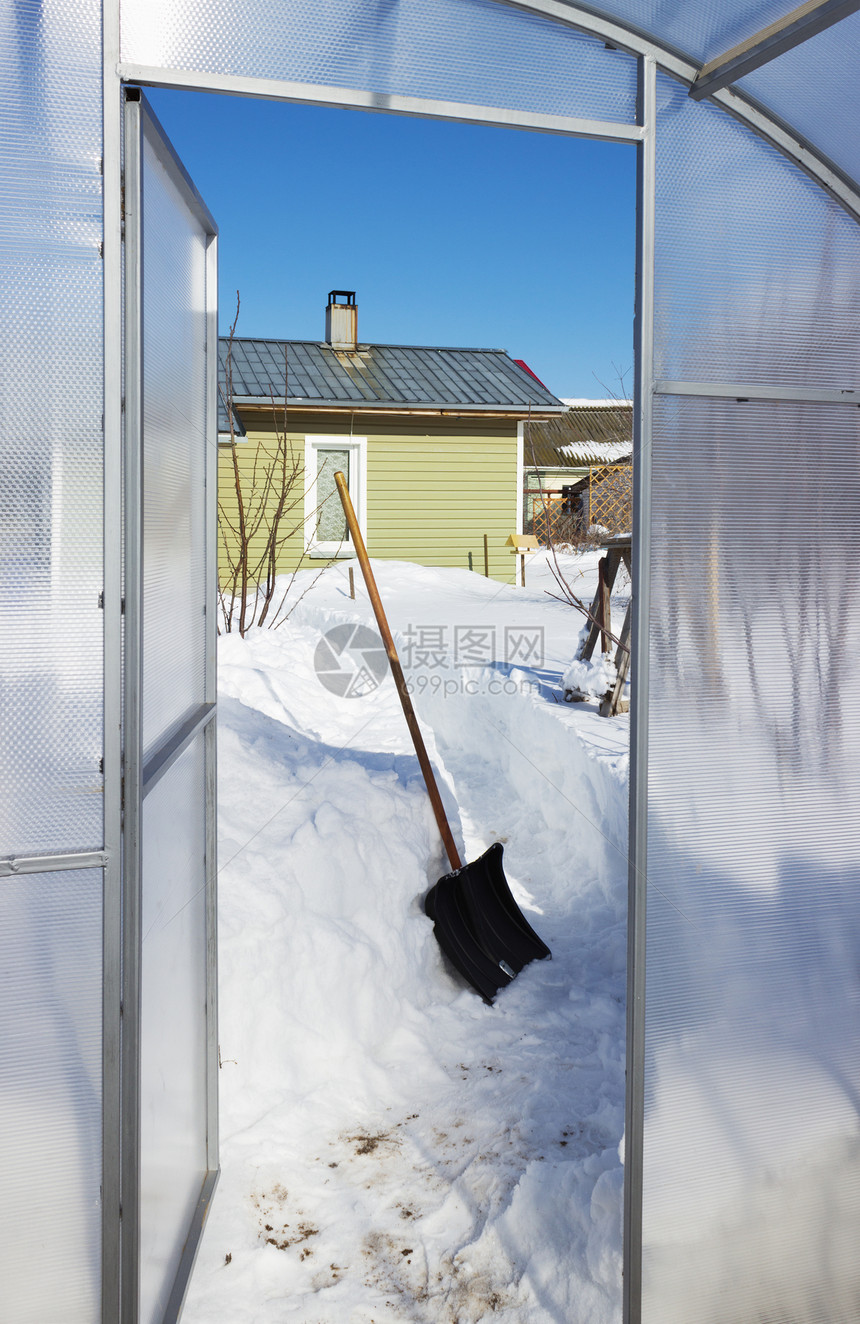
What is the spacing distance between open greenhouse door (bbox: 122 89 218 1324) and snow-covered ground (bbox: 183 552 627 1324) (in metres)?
0.33

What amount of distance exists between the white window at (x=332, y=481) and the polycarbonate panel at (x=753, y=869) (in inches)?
367

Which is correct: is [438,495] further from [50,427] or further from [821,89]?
[50,427]

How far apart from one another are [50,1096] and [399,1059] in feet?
6.41

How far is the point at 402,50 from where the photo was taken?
1.87m

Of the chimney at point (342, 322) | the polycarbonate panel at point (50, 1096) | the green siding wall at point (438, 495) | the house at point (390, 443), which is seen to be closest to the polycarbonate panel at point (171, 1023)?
the polycarbonate panel at point (50, 1096)

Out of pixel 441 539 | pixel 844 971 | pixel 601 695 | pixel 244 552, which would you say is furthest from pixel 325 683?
pixel 844 971

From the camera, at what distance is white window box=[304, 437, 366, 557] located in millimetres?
11195

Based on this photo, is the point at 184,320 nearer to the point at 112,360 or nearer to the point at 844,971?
the point at 112,360

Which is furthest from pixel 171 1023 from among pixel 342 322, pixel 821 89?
pixel 342 322

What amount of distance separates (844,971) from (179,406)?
6.68ft

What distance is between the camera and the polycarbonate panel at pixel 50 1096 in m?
1.67

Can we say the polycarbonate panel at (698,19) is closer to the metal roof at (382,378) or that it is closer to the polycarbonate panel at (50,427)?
the polycarbonate panel at (50,427)

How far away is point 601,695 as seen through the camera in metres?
6.99

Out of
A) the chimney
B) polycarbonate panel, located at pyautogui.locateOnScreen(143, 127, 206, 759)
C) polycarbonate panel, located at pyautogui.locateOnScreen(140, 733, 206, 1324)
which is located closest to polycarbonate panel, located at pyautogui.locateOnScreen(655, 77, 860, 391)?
polycarbonate panel, located at pyautogui.locateOnScreen(143, 127, 206, 759)
